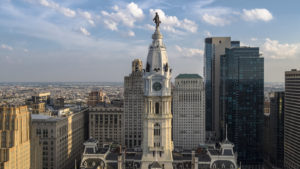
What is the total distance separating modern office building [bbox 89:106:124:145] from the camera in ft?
619

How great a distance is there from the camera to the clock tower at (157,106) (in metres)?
98.8

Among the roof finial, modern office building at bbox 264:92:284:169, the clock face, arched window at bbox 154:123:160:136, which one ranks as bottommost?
modern office building at bbox 264:92:284:169

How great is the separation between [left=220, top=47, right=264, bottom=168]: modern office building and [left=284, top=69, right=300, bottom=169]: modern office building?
29205 mm

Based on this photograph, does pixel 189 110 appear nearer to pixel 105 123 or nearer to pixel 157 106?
pixel 105 123

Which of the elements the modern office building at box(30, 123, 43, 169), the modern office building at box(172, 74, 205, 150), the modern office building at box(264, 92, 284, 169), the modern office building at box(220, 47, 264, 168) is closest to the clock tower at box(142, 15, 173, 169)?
the modern office building at box(30, 123, 43, 169)

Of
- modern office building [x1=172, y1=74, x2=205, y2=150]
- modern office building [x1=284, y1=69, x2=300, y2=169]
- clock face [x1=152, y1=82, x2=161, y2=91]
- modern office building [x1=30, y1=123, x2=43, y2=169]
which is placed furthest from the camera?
modern office building [x1=172, y1=74, x2=205, y2=150]

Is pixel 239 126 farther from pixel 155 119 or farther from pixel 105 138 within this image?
pixel 155 119

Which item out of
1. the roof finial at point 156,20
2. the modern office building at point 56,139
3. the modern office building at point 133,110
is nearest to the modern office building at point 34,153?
the modern office building at point 56,139

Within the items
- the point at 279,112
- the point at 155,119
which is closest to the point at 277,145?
the point at 279,112

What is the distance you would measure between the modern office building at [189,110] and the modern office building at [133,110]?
20960 mm

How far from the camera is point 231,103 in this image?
7544 inches

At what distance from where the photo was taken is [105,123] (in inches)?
7515

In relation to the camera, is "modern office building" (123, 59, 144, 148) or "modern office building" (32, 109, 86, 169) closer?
"modern office building" (32, 109, 86, 169)

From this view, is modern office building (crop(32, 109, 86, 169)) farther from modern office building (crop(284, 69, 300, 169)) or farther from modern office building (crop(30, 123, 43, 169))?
modern office building (crop(284, 69, 300, 169))
